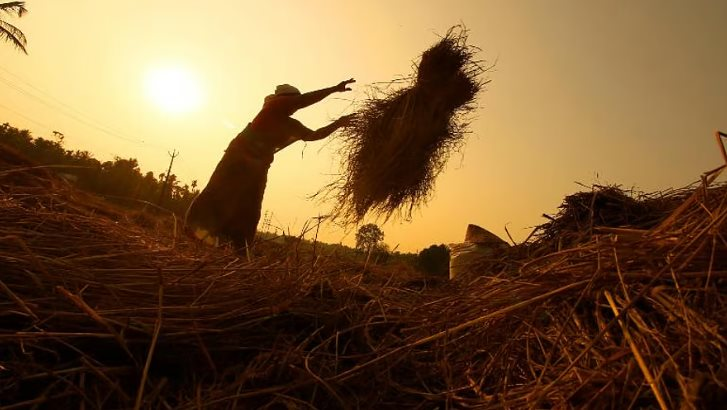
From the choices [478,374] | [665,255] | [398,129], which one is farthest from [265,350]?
[398,129]

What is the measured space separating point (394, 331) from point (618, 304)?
0.79 metres

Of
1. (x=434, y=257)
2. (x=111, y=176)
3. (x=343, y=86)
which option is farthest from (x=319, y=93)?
(x=111, y=176)

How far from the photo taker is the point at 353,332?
1.59 m

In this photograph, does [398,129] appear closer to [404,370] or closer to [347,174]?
[347,174]

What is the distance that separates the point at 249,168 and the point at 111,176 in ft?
140

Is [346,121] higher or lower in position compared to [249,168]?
higher

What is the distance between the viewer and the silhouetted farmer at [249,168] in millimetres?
4930

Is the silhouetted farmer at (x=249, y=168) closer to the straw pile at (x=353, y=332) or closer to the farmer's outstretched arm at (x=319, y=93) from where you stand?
the farmer's outstretched arm at (x=319, y=93)

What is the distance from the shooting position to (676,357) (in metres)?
0.95

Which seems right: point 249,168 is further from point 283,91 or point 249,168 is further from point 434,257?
point 434,257

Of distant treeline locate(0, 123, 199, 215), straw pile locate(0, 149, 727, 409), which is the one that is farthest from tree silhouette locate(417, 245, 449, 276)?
distant treeline locate(0, 123, 199, 215)

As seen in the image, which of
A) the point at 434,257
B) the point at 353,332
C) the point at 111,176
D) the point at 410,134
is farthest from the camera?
the point at 111,176

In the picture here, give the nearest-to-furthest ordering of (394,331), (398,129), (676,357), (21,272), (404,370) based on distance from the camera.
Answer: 1. (676,357)
2. (21,272)
3. (404,370)
4. (394,331)
5. (398,129)

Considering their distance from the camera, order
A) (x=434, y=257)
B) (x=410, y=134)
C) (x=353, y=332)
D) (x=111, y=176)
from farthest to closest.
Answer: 1. (x=111, y=176)
2. (x=434, y=257)
3. (x=410, y=134)
4. (x=353, y=332)
